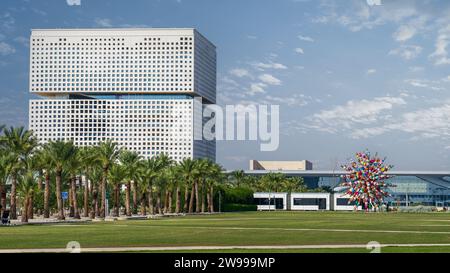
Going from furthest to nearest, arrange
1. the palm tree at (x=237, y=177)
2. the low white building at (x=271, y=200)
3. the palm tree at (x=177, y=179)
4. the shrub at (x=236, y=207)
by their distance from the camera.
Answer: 1. the palm tree at (x=237, y=177)
2. the low white building at (x=271, y=200)
3. the shrub at (x=236, y=207)
4. the palm tree at (x=177, y=179)

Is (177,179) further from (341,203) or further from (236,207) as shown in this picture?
(341,203)

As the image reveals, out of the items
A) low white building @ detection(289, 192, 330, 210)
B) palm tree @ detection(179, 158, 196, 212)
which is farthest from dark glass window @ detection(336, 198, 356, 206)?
palm tree @ detection(179, 158, 196, 212)

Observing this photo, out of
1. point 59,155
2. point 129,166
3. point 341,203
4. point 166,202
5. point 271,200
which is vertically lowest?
point 341,203

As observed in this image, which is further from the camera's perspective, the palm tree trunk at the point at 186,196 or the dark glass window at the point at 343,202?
the dark glass window at the point at 343,202

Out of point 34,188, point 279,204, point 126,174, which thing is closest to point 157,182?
point 126,174

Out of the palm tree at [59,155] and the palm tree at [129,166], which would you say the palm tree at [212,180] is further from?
the palm tree at [59,155]

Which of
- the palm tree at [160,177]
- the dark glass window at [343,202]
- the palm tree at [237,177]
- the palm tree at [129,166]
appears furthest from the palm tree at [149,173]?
the dark glass window at [343,202]

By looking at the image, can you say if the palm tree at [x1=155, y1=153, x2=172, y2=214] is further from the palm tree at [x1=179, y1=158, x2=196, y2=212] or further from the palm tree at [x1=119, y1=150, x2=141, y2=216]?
the palm tree at [x1=119, y1=150, x2=141, y2=216]

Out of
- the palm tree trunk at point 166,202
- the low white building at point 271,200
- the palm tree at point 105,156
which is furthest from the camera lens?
the low white building at point 271,200

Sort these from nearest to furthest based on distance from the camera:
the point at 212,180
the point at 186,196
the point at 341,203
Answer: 1. the point at 186,196
2. the point at 212,180
3. the point at 341,203

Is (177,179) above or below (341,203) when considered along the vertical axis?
above

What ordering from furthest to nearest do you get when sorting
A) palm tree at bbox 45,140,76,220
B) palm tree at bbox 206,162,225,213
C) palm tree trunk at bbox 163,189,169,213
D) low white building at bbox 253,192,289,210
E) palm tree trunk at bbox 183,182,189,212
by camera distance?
low white building at bbox 253,192,289,210
palm tree at bbox 206,162,225,213
palm tree trunk at bbox 163,189,169,213
palm tree trunk at bbox 183,182,189,212
palm tree at bbox 45,140,76,220

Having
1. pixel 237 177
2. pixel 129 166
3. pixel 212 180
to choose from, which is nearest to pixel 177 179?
pixel 212 180
